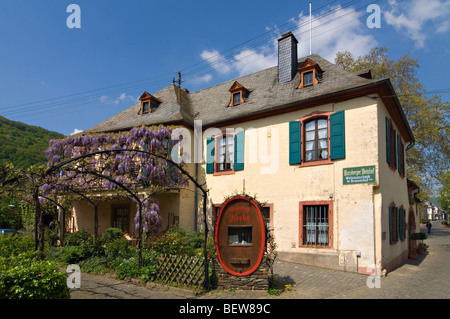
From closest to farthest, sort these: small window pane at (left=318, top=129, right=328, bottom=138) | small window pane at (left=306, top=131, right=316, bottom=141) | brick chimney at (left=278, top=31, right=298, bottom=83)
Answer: small window pane at (left=318, top=129, right=328, bottom=138), small window pane at (left=306, top=131, right=316, bottom=141), brick chimney at (left=278, top=31, right=298, bottom=83)

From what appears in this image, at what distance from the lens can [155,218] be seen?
48.4 feet

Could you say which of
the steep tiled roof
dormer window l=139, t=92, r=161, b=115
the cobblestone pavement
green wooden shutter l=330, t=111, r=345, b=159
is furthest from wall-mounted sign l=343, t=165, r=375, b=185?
dormer window l=139, t=92, r=161, b=115

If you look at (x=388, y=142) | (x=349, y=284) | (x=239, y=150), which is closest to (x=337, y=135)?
(x=388, y=142)

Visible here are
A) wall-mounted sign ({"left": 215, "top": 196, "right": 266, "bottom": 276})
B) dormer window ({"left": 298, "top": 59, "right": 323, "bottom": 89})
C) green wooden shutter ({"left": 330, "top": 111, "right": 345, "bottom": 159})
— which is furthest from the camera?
dormer window ({"left": 298, "top": 59, "right": 323, "bottom": 89})

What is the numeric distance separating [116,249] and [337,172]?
855 centimetres

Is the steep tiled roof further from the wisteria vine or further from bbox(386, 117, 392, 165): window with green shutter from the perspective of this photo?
bbox(386, 117, 392, 165): window with green shutter

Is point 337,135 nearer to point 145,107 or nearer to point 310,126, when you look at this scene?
point 310,126

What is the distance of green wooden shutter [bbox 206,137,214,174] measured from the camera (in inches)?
626

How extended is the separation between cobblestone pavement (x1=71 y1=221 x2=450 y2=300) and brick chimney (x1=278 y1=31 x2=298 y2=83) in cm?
896

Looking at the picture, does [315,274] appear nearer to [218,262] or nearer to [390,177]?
[218,262]

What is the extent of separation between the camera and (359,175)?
38.4 feet

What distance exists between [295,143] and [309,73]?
3.50 metres

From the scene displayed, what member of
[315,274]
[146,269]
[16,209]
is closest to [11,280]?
[146,269]

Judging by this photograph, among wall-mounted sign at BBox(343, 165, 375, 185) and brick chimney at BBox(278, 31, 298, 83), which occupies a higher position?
brick chimney at BBox(278, 31, 298, 83)
